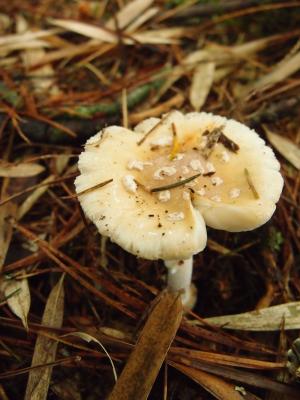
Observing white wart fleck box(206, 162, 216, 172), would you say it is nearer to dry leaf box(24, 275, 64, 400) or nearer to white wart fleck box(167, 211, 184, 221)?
white wart fleck box(167, 211, 184, 221)

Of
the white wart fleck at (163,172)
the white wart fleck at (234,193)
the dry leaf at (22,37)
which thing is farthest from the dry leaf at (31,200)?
the dry leaf at (22,37)

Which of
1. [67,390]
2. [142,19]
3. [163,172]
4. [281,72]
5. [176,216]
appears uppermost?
[142,19]

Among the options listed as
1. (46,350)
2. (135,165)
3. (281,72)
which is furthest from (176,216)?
(281,72)

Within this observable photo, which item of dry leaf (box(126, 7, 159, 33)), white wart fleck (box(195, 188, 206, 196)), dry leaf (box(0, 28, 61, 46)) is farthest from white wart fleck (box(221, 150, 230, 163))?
dry leaf (box(0, 28, 61, 46))

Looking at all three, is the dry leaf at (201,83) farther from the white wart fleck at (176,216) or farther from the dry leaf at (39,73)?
the white wart fleck at (176,216)

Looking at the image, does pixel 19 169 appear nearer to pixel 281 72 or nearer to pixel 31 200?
pixel 31 200

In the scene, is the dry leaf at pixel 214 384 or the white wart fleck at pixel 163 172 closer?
the dry leaf at pixel 214 384
